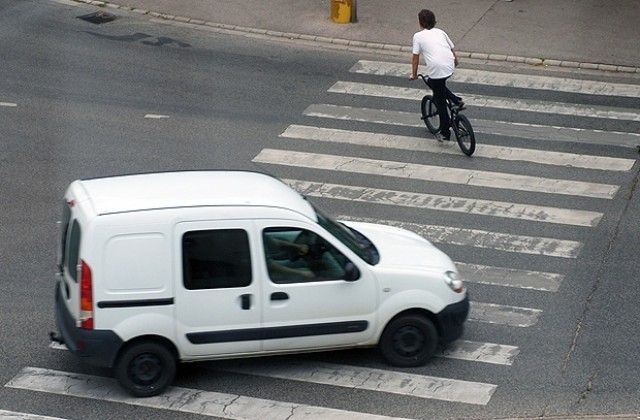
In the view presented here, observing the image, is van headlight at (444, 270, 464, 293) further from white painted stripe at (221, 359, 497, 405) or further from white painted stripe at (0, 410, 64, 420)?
white painted stripe at (0, 410, 64, 420)

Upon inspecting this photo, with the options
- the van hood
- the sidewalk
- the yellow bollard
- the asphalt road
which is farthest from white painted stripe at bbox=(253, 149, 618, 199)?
the yellow bollard

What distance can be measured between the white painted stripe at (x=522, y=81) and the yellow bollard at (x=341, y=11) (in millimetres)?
2345


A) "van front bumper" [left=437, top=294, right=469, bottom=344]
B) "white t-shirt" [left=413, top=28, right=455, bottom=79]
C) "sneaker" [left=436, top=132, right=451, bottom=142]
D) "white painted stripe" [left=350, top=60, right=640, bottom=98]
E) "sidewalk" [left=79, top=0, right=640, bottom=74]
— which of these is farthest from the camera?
"sidewalk" [left=79, top=0, right=640, bottom=74]

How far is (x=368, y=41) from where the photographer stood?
20.8 metres

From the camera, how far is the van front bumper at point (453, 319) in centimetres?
1039

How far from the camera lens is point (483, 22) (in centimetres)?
2191

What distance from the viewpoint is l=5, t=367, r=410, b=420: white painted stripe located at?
9750mm

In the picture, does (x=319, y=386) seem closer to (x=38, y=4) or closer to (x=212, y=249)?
(x=212, y=249)

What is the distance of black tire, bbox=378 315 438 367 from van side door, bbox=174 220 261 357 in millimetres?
1225

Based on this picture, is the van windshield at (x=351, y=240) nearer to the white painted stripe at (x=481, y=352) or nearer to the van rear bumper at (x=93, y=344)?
the white painted stripe at (x=481, y=352)

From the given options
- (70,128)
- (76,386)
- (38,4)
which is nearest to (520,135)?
(70,128)

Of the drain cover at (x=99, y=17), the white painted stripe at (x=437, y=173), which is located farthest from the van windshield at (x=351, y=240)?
the drain cover at (x=99, y=17)

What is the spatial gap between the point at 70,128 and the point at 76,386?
6981 millimetres

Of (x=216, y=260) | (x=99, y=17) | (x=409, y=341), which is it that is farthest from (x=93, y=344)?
(x=99, y=17)
